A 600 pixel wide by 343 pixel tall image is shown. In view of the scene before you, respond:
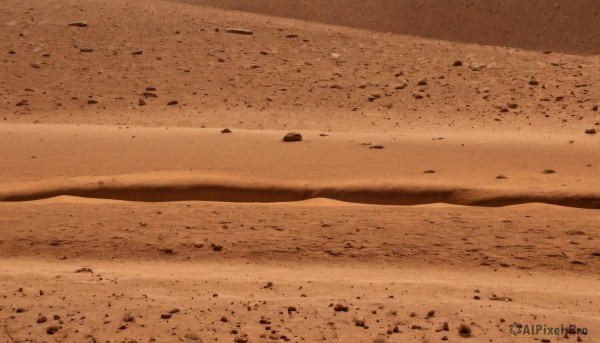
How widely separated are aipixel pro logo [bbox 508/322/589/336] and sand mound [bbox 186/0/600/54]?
18475 mm

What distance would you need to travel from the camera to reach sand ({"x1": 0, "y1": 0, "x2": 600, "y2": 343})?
571cm

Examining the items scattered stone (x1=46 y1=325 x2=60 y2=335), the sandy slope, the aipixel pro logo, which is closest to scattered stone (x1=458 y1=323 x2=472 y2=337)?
the aipixel pro logo

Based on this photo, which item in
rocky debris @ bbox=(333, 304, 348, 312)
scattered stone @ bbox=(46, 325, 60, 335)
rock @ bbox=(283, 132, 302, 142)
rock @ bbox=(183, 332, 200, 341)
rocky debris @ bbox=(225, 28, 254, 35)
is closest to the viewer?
rock @ bbox=(183, 332, 200, 341)

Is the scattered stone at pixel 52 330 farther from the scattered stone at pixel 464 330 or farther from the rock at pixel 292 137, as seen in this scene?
the rock at pixel 292 137

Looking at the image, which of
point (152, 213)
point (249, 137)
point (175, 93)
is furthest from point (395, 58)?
point (152, 213)

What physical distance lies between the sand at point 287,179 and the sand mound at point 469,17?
0.60 feet

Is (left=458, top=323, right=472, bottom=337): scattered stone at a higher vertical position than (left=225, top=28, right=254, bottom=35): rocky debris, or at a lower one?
lower

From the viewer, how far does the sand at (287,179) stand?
18.7 feet

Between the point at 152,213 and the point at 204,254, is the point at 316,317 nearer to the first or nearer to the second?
the point at 204,254

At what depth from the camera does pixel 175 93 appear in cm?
1673

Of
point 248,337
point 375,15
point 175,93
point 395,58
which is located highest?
point 375,15

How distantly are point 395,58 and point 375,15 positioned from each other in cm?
581

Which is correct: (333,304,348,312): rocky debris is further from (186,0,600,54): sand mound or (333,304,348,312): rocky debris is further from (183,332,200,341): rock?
(186,0,600,54): sand mound

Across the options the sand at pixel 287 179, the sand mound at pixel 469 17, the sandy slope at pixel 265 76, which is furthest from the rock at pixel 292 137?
the sand mound at pixel 469 17
